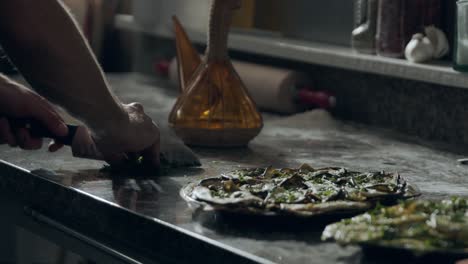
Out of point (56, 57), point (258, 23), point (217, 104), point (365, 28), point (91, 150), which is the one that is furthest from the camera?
point (258, 23)

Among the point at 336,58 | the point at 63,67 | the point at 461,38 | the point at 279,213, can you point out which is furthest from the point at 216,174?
the point at 336,58

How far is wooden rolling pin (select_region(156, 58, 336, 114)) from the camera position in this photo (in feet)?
7.10

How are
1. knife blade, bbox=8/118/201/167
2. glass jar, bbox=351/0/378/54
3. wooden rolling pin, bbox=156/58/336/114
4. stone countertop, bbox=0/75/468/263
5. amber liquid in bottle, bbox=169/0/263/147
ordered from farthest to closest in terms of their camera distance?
1. wooden rolling pin, bbox=156/58/336/114
2. glass jar, bbox=351/0/378/54
3. amber liquid in bottle, bbox=169/0/263/147
4. knife blade, bbox=8/118/201/167
5. stone countertop, bbox=0/75/468/263

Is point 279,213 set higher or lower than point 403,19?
lower

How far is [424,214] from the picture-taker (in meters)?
1.05

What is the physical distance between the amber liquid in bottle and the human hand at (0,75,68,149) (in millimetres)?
313

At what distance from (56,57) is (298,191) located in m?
0.44

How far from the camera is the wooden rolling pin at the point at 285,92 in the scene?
2.16 m

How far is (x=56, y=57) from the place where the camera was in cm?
144

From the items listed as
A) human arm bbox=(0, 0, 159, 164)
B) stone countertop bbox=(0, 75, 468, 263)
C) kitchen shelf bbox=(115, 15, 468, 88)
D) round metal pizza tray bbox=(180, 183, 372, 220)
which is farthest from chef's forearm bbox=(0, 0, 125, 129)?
kitchen shelf bbox=(115, 15, 468, 88)

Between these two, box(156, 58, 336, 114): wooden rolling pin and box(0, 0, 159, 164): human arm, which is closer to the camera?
box(0, 0, 159, 164): human arm

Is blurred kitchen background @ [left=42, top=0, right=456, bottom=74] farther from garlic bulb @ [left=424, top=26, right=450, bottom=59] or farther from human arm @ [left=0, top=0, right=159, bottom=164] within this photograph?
human arm @ [left=0, top=0, right=159, bottom=164]

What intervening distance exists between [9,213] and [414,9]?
Result: 2.80ft

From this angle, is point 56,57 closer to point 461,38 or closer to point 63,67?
point 63,67
